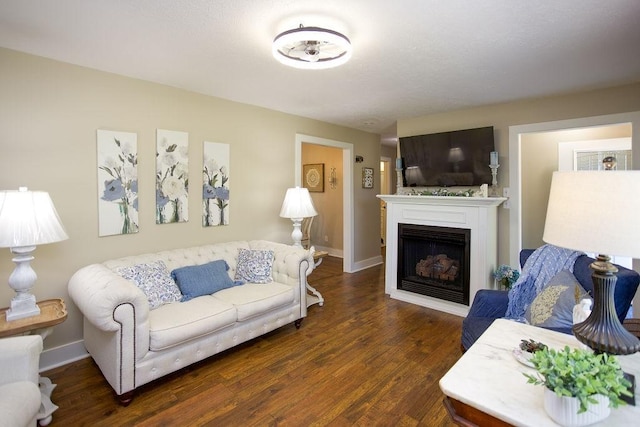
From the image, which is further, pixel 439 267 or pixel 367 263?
pixel 367 263

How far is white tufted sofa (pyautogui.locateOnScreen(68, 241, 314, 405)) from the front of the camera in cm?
208

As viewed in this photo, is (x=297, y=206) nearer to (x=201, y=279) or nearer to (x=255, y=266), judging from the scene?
(x=255, y=266)

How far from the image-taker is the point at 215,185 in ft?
11.8

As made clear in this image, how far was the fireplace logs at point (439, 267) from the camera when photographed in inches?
154

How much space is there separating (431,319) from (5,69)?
4276 mm

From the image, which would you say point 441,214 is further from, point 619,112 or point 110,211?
point 110,211

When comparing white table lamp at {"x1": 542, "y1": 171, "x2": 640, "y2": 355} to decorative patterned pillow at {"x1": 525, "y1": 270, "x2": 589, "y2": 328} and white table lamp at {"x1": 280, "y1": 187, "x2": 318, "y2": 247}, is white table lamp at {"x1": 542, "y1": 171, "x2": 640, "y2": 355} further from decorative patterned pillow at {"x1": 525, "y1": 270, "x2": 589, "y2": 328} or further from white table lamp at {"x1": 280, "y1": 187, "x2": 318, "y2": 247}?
white table lamp at {"x1": 280, "y1": 187, "x2": 318, "y2": 247}

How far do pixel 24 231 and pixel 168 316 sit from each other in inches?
40.4

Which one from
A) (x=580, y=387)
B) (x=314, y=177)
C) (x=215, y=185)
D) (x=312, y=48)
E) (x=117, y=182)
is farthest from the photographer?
(x=314, y=177)

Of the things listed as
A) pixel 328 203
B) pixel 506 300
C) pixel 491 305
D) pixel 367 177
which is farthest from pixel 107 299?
pixel 328 203

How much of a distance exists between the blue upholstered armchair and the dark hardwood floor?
0.49 meters

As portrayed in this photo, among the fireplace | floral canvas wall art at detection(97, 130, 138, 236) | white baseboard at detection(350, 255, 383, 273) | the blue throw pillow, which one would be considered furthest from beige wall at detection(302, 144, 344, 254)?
floral canvas wall art at detection(97, 130, 138, 236)

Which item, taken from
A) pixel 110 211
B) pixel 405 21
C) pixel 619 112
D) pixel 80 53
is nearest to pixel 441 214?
pixel 619 112

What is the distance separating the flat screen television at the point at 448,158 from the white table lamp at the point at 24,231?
12.6ft
